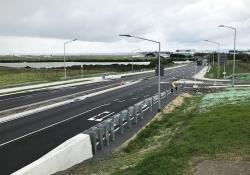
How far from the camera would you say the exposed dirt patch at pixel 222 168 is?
13.6 meters

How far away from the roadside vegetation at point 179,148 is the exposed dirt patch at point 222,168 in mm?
290

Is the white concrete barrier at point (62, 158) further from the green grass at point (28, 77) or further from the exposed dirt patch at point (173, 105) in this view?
the green grass at point (28, 77)

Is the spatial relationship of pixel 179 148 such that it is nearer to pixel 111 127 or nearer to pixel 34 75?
pixel 111 127

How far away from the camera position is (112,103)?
42156 mm

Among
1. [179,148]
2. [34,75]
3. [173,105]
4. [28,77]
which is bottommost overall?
[173,105]

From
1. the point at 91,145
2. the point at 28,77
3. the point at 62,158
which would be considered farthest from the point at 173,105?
the point at 28,77

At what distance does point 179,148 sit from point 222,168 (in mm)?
3469

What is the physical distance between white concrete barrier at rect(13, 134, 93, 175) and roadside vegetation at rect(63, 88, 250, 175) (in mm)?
586

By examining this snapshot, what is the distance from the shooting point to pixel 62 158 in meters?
17.5

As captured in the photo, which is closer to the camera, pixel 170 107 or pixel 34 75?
pixel 170 107

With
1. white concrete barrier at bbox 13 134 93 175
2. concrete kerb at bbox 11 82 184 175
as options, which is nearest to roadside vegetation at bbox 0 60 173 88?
concrete kerb at bbox 11 82 184 175

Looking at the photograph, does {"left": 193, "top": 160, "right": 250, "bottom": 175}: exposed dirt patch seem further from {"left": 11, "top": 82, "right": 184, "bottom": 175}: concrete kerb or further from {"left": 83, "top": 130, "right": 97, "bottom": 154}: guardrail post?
{"left": 83, "top": 130, "right": 97, "bottom": 154}: guardrail post

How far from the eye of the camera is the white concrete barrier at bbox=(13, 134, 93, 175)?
50.4 ft

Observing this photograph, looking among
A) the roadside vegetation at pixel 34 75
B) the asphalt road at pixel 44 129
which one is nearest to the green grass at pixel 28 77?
the roadside vegetation at pixel 34 75
